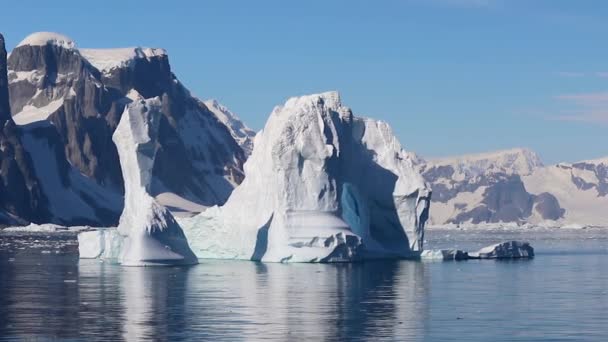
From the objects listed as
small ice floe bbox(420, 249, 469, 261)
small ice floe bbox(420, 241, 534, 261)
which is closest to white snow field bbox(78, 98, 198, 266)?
small ice floe bbox(420, 249, 469, 261)

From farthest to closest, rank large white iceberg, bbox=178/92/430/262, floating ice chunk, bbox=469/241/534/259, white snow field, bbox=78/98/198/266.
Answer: floating ice chunk, bbox=469/241/534/259, large white iceberg, bbox=178/92/430/262, white snow field, bbox=78/98/198/266

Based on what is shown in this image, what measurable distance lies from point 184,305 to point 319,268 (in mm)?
25422

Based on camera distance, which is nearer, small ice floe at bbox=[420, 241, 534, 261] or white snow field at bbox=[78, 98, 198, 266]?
white snow field at bbox=[78, 98, 198, 266]

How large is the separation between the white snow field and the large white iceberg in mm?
5897

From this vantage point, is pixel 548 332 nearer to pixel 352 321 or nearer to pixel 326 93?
pixel 352 321

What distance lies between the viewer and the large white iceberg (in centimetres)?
8119

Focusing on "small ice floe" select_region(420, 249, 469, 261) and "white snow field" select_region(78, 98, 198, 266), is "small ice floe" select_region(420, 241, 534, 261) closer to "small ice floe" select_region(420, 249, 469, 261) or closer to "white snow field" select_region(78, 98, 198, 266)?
"small ice floe" select_region(420, 249, 469, 261)

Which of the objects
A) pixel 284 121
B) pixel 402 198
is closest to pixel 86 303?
pixel 284 121

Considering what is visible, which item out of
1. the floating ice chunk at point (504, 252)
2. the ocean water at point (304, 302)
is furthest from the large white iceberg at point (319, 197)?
the floating ice chunk at point (504, 252)

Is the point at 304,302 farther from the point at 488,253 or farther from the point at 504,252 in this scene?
the point at 504,252

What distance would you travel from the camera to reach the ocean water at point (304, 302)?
43.7m

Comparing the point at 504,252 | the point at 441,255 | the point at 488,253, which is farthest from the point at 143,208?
the point at 504,252

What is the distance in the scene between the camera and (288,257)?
81312 millimetres

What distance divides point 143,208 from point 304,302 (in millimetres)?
25411
